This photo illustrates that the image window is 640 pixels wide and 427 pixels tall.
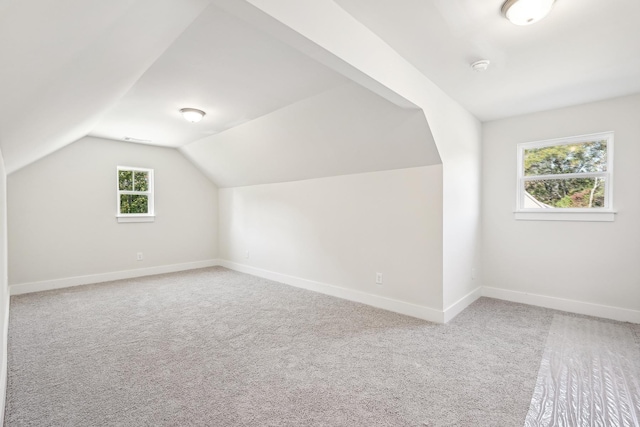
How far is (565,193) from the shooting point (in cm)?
348

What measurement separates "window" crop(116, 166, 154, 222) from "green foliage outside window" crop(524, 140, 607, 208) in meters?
5.85

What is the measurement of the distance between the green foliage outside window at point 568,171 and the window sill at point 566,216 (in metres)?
0.11

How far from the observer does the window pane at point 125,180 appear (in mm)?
5074

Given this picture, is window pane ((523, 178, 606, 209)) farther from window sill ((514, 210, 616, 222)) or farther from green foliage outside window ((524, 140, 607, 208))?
window sill ((514, 210, 616, 222))

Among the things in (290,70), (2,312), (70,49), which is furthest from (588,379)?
(2,312)

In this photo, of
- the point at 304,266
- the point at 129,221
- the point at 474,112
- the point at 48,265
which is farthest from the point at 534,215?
the point at 48,265

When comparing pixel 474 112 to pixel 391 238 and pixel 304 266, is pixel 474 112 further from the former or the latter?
pixel 304 266

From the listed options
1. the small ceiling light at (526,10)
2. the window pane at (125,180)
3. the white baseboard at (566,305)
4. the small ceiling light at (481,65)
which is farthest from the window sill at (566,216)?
the window pane at (125,180)

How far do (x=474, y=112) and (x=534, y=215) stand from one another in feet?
4.69

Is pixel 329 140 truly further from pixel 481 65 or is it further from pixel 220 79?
pixel 481 65

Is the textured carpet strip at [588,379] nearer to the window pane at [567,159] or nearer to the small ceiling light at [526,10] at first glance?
the window pane at [567,159]

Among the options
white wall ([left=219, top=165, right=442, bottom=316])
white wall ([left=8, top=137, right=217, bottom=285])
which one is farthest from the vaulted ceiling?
white wall ([left=8, top=137, right=217, bottom=285])

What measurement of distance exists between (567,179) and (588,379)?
2.33 m

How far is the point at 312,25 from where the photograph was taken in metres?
1.55
